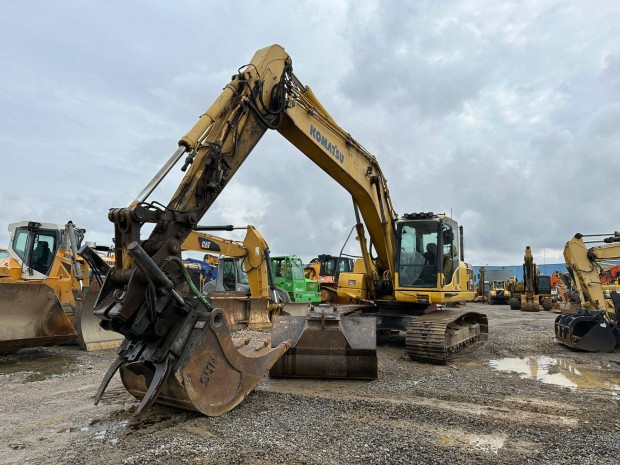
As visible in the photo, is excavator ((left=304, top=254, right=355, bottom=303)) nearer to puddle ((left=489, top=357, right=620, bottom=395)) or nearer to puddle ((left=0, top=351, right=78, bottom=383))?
puddle ((left=489, top=357, right=620, bottom=395))

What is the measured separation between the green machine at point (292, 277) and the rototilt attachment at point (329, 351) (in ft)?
32.1

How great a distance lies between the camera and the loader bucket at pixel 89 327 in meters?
8.98

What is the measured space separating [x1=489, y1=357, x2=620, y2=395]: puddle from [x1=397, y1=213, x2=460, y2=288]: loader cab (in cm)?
187

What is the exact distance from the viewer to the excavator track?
748 centimetres

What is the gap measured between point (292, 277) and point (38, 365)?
30.8ft

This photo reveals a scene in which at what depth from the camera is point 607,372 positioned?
749 cm

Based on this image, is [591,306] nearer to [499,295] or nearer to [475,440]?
[475,440]

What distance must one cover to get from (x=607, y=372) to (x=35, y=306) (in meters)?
9.96

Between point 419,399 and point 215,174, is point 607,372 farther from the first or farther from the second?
point 215,174

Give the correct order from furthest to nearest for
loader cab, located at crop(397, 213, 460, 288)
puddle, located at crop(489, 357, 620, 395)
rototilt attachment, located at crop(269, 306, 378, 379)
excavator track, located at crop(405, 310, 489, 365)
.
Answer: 1. loader cab, located at crop(397, 213, 460, 288)
2. excavator track, located at crop(405, 310, 489, 365)
3. puddle, located at crop(489, 357, 620, 395)
4. rototilt attachment, located at crop(269, 306, 378, 379)

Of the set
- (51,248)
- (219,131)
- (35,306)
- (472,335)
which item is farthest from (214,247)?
(219,131)

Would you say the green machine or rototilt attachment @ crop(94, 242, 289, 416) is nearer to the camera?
rototilt attachment @ crop(94, 242, 289, 416)

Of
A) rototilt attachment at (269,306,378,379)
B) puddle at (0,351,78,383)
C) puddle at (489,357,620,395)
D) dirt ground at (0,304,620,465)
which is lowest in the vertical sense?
puddle at (0,351,78,383)

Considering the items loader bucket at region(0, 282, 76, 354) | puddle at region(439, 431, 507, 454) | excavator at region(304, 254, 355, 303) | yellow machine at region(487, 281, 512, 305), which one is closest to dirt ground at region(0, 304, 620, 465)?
puddle at region(439, 431, 507, 454)
